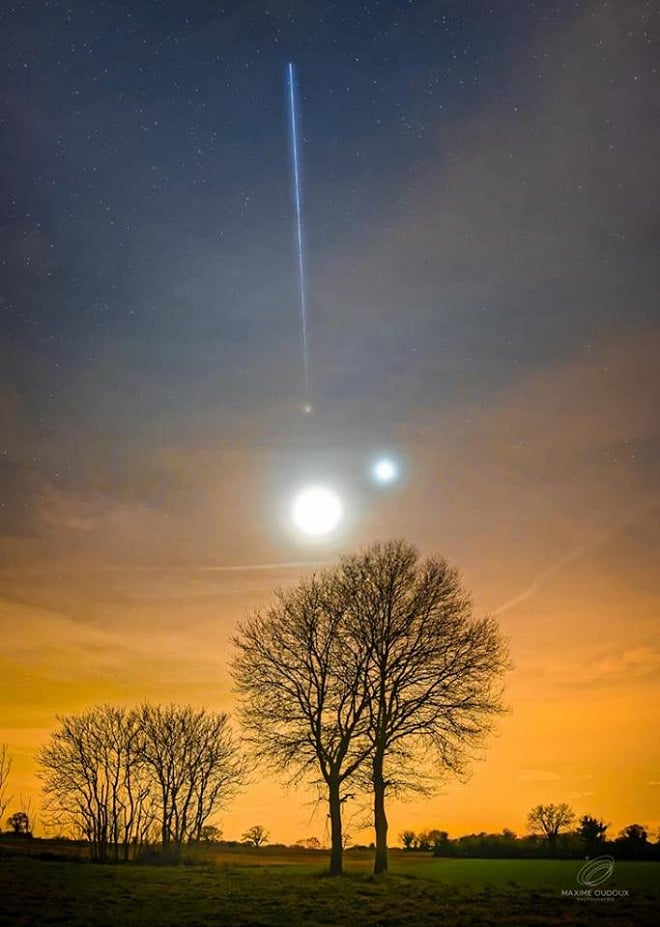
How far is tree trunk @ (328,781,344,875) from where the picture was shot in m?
34.0

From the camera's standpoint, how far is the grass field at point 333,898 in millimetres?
21438

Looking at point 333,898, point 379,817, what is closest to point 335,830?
point 379,817

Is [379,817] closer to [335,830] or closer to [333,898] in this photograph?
[335,830]

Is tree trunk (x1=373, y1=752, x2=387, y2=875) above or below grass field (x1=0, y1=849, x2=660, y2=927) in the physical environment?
above

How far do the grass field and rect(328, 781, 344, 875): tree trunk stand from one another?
2.37ft

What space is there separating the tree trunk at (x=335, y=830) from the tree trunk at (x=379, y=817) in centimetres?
182

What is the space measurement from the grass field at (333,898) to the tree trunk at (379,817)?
89 centimetres

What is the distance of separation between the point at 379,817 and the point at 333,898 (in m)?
8.92

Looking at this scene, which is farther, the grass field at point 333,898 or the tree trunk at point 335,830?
the tree trunk at point 335,830

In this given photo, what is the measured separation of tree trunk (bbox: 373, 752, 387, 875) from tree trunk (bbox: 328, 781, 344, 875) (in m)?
1.82

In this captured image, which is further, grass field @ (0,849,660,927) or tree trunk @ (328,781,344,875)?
tree trunk @ (328,781,344,875)

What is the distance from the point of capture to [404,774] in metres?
36.0

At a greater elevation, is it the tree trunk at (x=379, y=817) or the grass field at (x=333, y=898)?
the tree trunk at (x=379, y=817)

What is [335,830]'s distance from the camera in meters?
35.2
